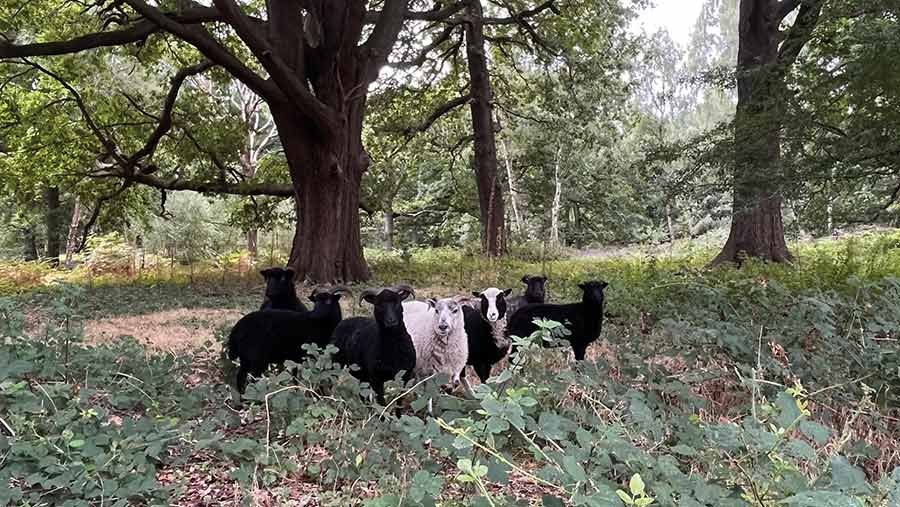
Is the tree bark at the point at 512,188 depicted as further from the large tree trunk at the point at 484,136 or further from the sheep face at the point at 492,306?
the sheep face at the point at 492,306

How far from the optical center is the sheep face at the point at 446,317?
169 inches

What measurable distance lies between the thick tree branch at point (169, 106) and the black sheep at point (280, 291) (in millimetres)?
8946

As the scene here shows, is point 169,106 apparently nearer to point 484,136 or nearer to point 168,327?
point 168,327

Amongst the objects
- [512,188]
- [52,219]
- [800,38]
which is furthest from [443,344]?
[512,188]

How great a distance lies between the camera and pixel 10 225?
2873 centimetres

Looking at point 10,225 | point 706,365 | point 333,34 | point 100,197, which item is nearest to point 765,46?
point 333,34

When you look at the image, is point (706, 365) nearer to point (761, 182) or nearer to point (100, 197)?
point (761, 182)

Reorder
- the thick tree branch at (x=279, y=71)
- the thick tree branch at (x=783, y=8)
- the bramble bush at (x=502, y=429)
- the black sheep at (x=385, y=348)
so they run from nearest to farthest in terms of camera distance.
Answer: the bramble bush at (x=502, y=429) → the black sheep at (x=385, y=348) → the thick tree branch at (x=279, y=71) → the thick tree branch at (x=783, y=8)

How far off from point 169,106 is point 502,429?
13.8 metres

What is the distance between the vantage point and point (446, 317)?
4297 mm

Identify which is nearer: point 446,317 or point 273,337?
point 446,317

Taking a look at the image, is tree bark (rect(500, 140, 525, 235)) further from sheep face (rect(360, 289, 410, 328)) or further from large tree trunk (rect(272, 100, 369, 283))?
sheep face (rect(360, 289, 410, 328))

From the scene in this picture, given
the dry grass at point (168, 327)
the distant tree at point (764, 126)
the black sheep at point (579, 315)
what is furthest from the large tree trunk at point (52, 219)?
the distant tree at point (764, 126)

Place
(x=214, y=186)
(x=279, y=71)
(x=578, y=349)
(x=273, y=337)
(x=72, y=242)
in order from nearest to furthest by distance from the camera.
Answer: (x=273, y=337) < (x=578, y=349) < (x=279, y=71) < (x=214, y=186) < (x=72, y=242)
